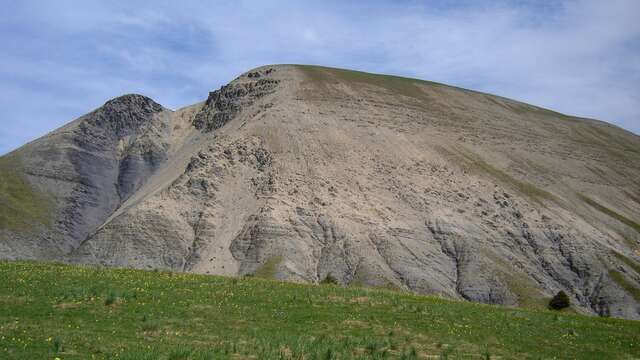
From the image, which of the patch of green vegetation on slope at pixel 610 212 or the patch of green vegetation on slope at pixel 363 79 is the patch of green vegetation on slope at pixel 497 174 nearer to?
the patch of green vegetation on slope at pixel 610 212

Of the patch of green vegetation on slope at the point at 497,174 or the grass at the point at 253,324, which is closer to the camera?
the grass at the point at 253,324

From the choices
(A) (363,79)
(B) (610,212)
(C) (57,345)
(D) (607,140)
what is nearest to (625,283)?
(B) (610,212)

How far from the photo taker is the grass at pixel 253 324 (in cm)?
2150

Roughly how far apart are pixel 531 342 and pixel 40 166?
4487 inches

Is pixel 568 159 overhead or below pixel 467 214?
overhead

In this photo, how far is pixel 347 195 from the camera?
97.6 metres

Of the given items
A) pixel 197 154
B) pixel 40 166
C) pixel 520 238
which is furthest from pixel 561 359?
pixel 40 166

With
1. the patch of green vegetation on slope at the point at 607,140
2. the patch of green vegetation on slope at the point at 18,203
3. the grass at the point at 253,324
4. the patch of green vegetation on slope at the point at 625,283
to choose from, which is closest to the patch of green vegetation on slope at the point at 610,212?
the patch of green vegetation on slope at the point at 625,283

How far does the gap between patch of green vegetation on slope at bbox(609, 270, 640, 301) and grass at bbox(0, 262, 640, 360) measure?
192 feet

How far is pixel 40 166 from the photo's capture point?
124875 mm

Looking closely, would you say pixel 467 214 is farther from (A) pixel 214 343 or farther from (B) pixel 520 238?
(A) pixel 214 343

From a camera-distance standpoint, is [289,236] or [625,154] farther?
[625,154]

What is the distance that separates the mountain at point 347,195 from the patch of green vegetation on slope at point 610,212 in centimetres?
33

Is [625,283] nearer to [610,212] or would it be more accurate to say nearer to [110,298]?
[610,212]
